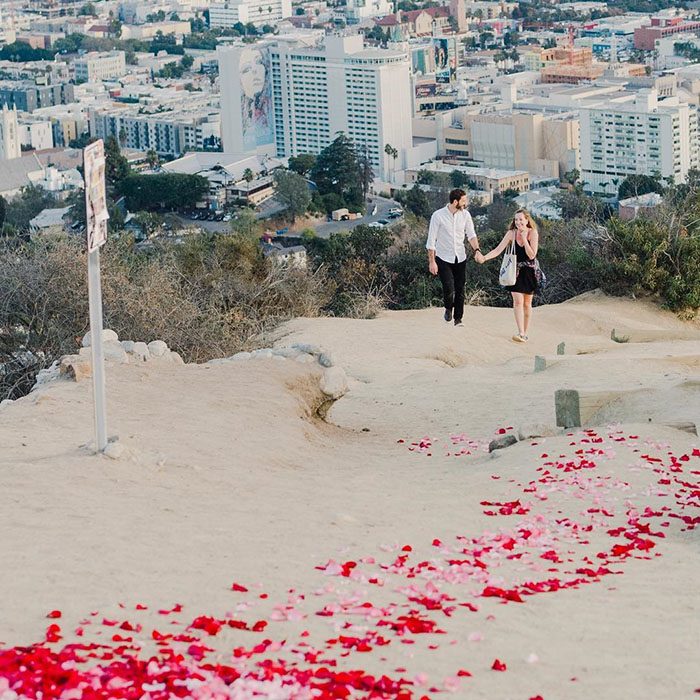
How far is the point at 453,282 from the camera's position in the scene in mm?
11297

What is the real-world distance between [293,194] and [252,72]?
35237mm

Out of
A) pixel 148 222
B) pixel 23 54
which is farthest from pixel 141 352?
pixel 23 54

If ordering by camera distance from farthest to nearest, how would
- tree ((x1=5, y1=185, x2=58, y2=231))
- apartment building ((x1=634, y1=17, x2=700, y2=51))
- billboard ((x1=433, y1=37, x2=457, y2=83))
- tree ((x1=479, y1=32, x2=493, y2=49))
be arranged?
tree ((x1=479, y1=32, x2=493, y2=49)) → apartment building ((x1=634, y1=17, x2=700, y2=51)) → billboard ((x1=433, y1=37, x2=457, y2=83)) → tree ((x1=5, y1=185, x2=58, y2=231))

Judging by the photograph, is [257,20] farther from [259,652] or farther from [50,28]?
[259,652]

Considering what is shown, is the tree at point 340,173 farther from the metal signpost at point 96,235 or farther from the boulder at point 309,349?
the metal signpost at point 96,235

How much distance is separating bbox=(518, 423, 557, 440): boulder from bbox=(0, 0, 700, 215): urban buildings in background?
48.0 meters

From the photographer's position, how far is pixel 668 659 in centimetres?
496

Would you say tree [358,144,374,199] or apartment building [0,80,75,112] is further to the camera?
apartment building [0,80,75,112]

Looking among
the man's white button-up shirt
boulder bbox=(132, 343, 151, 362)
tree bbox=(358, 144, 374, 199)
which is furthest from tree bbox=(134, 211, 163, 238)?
boulder bbox=(132, 343, 151, 362)

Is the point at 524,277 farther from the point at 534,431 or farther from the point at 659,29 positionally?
the point at 659,29

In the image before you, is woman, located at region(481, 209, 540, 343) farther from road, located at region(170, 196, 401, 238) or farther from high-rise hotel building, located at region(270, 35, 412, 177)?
high-rise hotel building, located at region(270, 35, 412, 177)

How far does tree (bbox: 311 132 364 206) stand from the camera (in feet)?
202

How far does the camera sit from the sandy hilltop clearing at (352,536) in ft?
16.1

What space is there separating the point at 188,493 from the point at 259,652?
209cm
